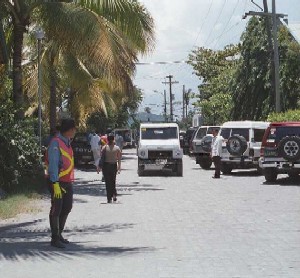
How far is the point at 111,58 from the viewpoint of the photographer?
19719 mm

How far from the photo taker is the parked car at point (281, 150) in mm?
21388

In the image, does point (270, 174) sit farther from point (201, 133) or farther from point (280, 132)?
point (201, 133)

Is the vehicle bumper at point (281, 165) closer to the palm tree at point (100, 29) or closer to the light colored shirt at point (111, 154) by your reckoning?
the palm tree at point (100, 29)

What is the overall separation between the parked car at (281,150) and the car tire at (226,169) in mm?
4988

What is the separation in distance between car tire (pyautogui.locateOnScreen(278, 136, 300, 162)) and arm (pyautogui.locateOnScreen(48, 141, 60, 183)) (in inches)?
494

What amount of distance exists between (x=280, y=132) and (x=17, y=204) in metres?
9.97

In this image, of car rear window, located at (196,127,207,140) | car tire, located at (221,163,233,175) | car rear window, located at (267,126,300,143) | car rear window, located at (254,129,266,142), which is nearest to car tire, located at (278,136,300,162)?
car rear window, located at (267,126,300,143)

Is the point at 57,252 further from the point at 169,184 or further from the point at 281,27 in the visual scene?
the point at 281,27

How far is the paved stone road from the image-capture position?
8352 mm

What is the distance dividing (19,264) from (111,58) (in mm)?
11671

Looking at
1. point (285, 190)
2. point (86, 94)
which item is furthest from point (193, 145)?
point (285, 190)

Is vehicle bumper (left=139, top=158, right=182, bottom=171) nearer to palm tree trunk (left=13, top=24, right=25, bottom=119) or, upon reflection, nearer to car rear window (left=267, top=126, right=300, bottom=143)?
car rear window (left=267, top=126, right=300, bottom=143)

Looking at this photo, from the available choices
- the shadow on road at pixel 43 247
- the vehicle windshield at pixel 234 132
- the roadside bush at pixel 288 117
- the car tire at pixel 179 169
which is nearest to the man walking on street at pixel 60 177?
the shadow on road at pixel 43 247

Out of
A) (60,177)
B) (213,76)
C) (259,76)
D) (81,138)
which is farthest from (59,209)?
(213,76)
